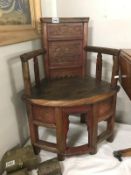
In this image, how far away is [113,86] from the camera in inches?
59.5

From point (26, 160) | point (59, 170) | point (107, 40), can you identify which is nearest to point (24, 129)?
point (26, 160)

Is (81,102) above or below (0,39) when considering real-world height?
below

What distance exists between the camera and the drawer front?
138 cm

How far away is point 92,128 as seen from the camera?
146 cm

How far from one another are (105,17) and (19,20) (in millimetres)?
759

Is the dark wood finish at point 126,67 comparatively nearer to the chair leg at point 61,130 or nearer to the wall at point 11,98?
the chair leg at point 61,130

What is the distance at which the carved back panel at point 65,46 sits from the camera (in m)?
1.70

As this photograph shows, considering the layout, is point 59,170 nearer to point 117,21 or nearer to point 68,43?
point 68,43

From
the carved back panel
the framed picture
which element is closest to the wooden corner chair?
the carved back panel

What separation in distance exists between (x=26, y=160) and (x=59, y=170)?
0.79ft

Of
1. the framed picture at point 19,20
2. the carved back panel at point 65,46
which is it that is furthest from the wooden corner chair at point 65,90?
the framed picture at point 19,20

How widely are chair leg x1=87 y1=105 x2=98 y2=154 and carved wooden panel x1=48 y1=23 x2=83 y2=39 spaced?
0.69 meters

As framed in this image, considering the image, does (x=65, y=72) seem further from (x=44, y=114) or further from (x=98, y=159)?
(x=98, y=159)

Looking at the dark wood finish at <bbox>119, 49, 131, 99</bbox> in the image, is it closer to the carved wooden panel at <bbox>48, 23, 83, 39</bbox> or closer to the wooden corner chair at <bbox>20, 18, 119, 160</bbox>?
the wooden corner chair at <bbox>20, 18, 119, 160</bbox>
